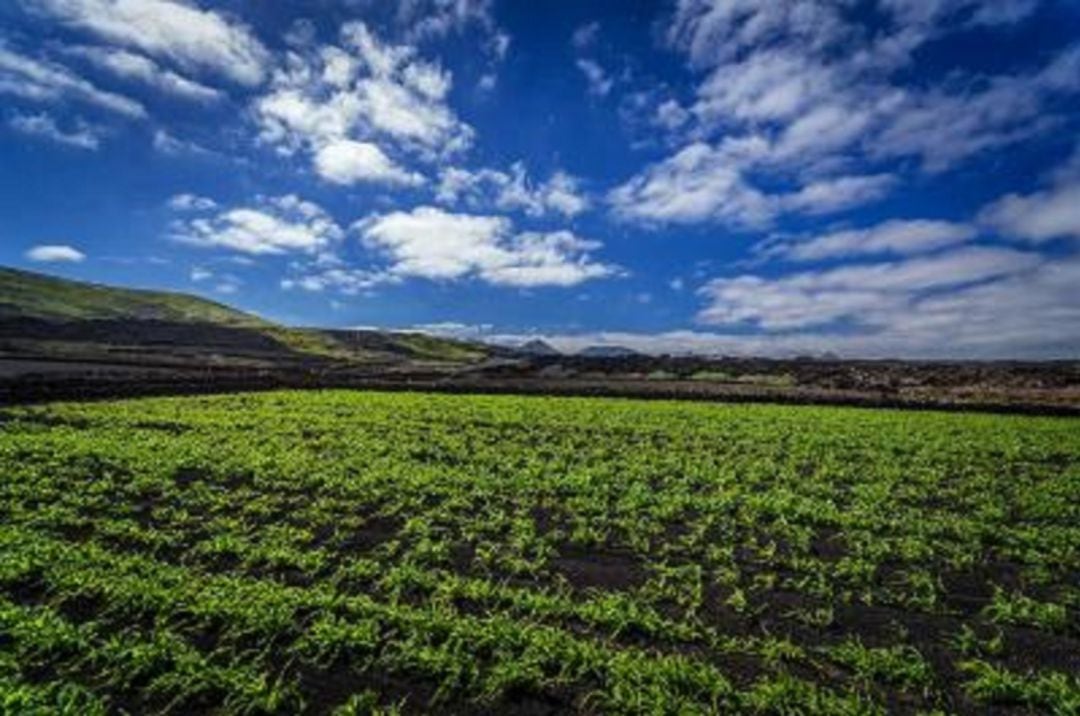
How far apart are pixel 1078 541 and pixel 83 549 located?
60.2 ft

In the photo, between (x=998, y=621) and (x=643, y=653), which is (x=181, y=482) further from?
(x=998, y=621)

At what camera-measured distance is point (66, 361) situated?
235 feet

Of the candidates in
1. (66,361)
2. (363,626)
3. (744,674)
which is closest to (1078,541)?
(744,674)

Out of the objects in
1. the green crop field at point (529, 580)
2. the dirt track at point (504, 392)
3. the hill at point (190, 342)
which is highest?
the hill at point (190, 342)

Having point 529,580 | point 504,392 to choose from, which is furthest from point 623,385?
point 529,580

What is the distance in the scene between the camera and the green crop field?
873cm

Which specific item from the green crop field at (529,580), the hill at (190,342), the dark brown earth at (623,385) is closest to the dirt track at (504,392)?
the dark brown earth at (623,385)

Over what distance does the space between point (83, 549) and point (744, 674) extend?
429 inches

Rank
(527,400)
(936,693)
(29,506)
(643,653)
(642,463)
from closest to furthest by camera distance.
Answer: (936,693) → (643,653) → (29,506) → (642,463) → (527,400)

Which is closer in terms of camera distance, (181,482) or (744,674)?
(744,674)

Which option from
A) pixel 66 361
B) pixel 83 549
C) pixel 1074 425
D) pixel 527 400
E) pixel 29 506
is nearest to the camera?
pixel 83 549

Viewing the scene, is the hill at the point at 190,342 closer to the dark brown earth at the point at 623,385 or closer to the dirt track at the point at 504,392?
the dark brown earth at the point at 623,385

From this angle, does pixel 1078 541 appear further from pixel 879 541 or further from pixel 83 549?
pixel 83 549

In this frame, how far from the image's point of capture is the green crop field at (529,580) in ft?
28.6
